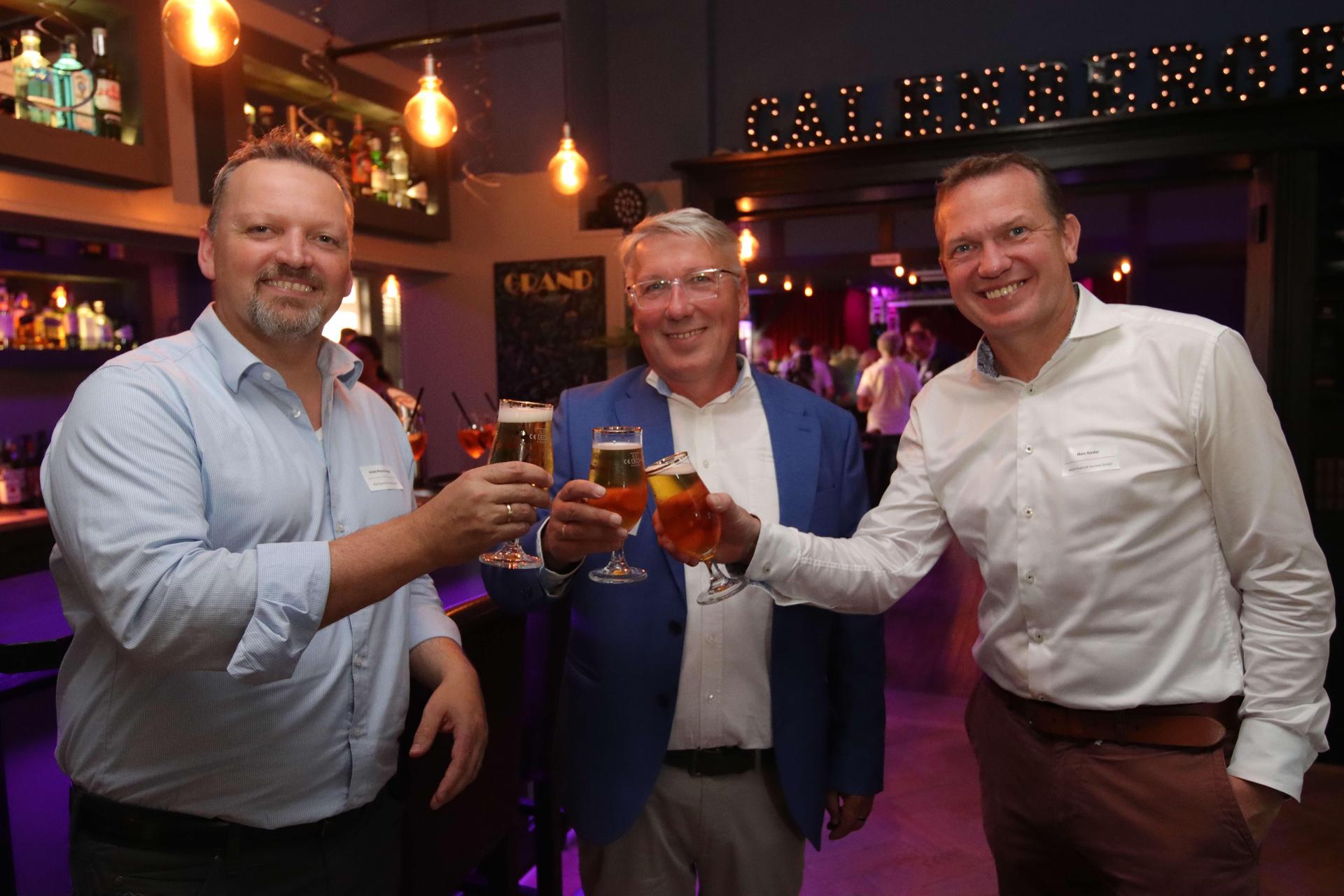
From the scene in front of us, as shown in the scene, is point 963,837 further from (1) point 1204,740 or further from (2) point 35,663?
(2) point 35,663

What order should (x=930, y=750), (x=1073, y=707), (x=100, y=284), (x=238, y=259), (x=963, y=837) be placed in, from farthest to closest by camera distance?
(x=100, y=284) → (x=930, y=750) → (x=963, y=837) → (x=1073, y=707) → (x=238, y=259)

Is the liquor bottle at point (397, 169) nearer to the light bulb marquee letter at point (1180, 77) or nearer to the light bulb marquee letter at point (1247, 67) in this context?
the light bulb marquee letter at point (1180, 77)

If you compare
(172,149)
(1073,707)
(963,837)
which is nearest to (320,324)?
(1073,707)

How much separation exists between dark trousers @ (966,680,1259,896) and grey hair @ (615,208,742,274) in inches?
41.9

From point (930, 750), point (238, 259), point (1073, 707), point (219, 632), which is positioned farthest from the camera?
point (930, 750)

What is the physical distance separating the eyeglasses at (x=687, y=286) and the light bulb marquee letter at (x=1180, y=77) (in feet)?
12.9

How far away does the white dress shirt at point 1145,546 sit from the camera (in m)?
1.49

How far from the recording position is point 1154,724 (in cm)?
154

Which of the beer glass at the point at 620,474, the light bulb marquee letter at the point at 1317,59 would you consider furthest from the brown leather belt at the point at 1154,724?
the light bulb marquee letter at the point at 1317,59

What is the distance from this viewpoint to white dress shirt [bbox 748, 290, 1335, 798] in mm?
1492

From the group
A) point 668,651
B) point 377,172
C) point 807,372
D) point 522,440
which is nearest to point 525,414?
point 522,440

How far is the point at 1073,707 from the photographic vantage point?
1600 millimetres

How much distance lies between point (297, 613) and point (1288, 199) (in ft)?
15.2

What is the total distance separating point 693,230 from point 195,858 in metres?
1.38
